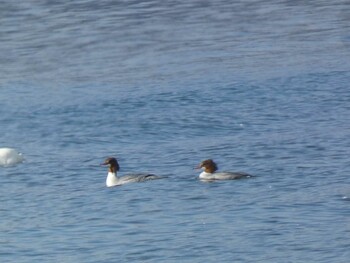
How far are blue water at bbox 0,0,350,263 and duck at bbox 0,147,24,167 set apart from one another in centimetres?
16

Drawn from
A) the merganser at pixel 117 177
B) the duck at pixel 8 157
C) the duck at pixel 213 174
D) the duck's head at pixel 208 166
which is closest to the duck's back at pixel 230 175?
the duck at pixel 213 174

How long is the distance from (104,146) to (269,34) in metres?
13.5

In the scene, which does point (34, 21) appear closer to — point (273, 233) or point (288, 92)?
point (288, 92)

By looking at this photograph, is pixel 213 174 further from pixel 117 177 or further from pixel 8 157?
pixel 8 157

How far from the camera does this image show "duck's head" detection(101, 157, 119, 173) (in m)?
25.3

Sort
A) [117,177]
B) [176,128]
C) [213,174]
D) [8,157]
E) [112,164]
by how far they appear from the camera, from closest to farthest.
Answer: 1. [213,174]
2. [117,177]
3. [112,164]
4. [8,157]
5. [176,128]

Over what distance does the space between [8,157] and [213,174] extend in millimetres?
4093

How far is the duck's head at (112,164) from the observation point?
2527cm

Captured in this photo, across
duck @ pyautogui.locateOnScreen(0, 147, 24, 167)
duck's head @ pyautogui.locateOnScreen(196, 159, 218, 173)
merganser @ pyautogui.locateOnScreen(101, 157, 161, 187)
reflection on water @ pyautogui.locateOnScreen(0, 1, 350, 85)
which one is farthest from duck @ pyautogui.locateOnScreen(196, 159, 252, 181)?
reflection on water @ pyautogui.locateOnScreen(0, 1, 350, 85)

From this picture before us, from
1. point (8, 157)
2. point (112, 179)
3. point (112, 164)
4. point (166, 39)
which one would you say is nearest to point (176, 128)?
point (8, 157)

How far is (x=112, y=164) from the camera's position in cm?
2533

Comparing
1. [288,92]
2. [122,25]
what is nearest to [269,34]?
[122,25]

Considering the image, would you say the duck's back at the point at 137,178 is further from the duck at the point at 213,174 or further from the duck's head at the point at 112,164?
the duck at the point at 213,174

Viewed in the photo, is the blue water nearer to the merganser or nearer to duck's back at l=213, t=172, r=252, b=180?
the merganser
